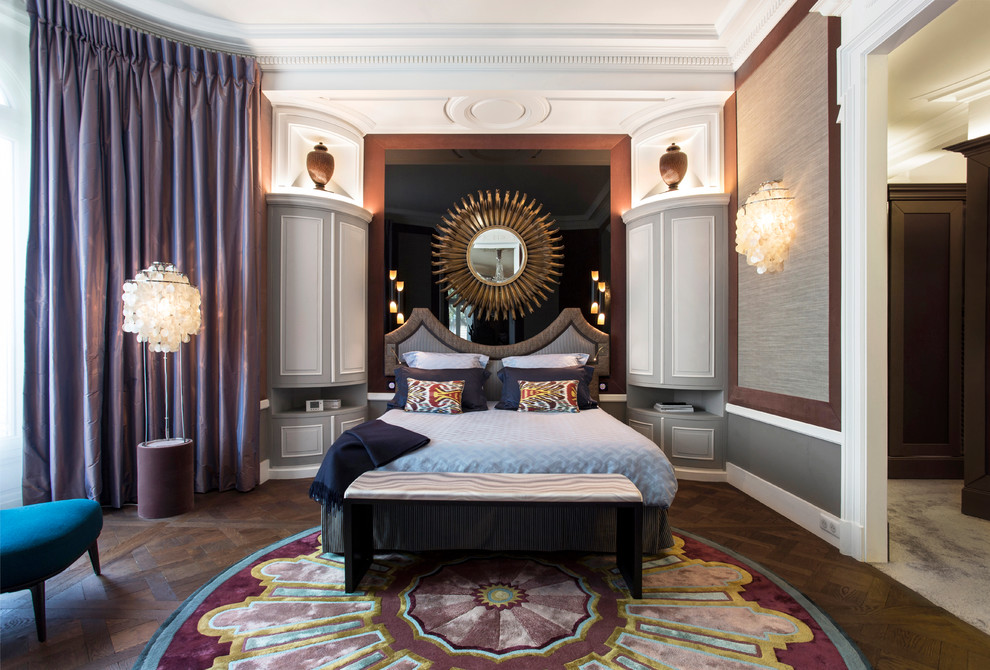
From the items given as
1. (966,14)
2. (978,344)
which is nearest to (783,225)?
(978,344)

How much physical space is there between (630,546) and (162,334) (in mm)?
3038

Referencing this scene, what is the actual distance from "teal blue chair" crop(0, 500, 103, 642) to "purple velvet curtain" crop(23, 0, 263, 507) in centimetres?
118

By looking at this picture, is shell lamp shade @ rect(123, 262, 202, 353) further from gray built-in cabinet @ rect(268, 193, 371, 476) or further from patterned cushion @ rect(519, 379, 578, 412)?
patterned cushion @ rect(519, 379, 578, 412)

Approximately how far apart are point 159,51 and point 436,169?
2.25 m

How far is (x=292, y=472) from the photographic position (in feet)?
12.7

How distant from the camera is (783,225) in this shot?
3033 millimetres

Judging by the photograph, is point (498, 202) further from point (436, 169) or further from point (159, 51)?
point (159, 51)

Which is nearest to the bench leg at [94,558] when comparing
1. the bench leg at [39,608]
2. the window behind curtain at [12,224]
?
the bench leg at [39,608]

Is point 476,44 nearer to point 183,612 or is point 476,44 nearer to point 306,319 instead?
point 306,319

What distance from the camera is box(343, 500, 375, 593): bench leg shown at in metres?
2.07

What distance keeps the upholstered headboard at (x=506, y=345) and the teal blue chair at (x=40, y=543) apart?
8.57ft

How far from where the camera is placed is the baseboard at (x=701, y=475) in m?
3.83

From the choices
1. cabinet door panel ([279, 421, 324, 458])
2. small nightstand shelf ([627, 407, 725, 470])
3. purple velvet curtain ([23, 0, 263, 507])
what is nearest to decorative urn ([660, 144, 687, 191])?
small nightstand shelf ([627, 407, 725, 470])

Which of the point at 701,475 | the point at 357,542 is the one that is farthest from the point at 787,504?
the point at 357,542
